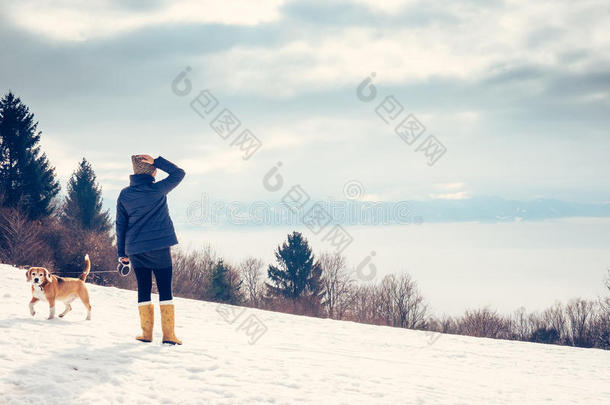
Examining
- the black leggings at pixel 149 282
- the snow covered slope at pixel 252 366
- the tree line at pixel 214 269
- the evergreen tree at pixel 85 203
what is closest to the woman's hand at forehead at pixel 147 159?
the black leggings at pixel 149 282

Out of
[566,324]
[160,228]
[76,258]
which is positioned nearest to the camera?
[160,228]

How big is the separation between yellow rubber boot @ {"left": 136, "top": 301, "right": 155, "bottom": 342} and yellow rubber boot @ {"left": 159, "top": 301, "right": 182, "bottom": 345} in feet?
0.67

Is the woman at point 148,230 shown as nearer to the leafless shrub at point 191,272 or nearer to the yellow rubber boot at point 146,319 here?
the yellow rubber boot at point 146,319

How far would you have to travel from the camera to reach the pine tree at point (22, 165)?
45344mm

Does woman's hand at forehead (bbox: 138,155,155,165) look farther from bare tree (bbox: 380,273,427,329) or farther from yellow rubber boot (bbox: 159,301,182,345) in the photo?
bare tree (bbox: 380,273,427,329)

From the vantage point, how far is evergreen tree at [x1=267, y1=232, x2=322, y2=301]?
206 ft

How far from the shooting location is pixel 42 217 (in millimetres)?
46094

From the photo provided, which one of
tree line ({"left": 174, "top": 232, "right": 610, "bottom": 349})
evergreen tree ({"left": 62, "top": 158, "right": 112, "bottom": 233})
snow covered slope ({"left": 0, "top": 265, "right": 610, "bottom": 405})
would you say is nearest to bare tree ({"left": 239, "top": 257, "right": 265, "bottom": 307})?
tree line ({"left": 174, "top": 232, "right": 610, "bottom": 349})

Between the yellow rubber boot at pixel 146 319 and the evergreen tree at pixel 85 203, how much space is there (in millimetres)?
51090

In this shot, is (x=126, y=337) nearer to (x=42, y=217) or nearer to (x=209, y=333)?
(x=209, y=333)

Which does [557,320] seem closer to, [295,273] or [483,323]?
[483,323]

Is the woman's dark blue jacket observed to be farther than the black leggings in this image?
No

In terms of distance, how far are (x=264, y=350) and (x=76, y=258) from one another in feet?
136

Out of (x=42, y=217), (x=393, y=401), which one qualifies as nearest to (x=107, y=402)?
(x=393, y=401)
